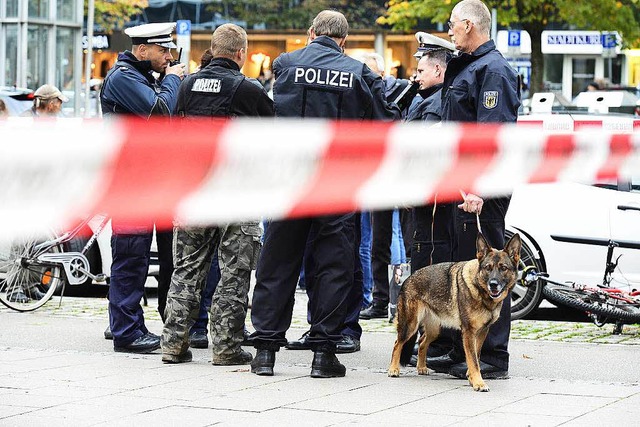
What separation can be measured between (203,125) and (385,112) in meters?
1.10

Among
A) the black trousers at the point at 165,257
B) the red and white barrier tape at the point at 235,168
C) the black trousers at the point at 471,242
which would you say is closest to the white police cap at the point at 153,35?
the red and white barrier tape at the point at 235,168

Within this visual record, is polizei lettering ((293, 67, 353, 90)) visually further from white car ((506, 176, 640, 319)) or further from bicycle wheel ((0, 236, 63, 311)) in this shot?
bicycle wheel ((0, 236, 63, 311))

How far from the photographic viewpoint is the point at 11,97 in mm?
16219

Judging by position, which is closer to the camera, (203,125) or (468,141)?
(203,125)

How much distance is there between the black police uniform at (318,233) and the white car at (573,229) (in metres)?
3.31

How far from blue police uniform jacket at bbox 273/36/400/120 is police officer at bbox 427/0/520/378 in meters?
0.48

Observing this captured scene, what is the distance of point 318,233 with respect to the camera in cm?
807

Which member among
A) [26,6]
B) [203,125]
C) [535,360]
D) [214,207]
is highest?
[26,6]

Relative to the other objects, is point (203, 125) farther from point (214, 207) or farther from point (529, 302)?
point (529, 302)

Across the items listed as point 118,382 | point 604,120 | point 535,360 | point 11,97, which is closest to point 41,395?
point 118,382

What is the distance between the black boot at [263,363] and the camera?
797cm

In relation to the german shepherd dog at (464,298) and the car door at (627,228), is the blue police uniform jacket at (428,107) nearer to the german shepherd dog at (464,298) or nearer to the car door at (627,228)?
the german shepherd dog at (464,298)

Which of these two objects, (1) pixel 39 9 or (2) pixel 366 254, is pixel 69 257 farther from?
(1) pixel 39 9

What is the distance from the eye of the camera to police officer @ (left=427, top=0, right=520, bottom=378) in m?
7.82
